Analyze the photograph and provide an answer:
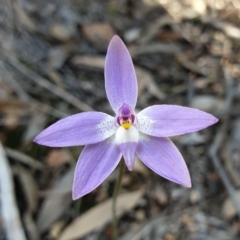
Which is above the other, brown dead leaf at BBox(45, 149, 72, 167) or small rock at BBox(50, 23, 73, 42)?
small rock at BBox(50, 23, 73, 42)

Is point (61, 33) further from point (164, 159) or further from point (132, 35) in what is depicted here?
point (164, 159)

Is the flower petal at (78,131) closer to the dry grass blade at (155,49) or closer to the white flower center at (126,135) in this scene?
the white flower center at (126,135)

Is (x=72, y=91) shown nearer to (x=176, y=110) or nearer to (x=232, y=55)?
(x=232, y=55)

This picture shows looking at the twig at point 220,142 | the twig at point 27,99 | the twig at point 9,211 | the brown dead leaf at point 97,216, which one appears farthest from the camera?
the twig at point 27,99

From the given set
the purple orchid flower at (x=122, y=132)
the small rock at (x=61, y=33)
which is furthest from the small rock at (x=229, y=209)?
the small rock at (x=61, y=33)

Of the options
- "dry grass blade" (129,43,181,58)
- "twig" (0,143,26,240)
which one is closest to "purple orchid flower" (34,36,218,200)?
"twig" (0,143,26,240)

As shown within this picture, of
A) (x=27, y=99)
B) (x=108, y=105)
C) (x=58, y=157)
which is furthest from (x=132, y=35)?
(x=58, y=157)

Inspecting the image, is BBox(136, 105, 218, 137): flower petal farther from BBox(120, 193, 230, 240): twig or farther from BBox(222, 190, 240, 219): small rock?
BBox(222, 190, 240, 219): small rock
